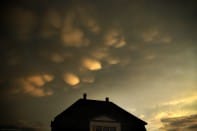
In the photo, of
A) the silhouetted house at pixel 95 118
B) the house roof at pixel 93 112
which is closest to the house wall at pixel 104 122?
the silhouetted house at pixel 95 118

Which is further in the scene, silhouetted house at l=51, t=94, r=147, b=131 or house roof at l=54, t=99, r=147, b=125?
house roof at l=54, t=99, r=147, b=125

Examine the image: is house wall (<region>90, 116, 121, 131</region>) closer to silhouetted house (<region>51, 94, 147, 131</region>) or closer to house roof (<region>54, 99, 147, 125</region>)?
silhouetted house (<region>51, 94, 147, 131</region>)

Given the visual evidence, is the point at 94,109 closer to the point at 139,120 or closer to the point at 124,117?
the point at 124,117

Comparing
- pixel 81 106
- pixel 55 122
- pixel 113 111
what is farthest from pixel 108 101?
pixel 55 122

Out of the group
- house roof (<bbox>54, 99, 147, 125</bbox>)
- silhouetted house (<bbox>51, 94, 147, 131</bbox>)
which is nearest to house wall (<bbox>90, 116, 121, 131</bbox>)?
silhouetted house (<bbox>51, 94, 147, 131</bbox>)

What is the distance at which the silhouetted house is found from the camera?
22578 millimetres

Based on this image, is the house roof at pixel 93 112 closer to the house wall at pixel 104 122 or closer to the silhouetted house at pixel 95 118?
the silhouetted house at pixel 95 118

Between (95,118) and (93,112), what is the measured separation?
0.66m

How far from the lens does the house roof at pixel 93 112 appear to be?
75.0 feet

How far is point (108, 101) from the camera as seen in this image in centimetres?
2541

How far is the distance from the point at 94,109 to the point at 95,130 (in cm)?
198

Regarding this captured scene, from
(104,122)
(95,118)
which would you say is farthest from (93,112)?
(104,122)

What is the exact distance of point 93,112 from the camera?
2372 cm

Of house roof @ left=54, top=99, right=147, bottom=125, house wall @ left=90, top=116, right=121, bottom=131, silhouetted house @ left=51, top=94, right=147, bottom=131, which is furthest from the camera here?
house wall @ left=90, top=116, right=121, bottom=131
